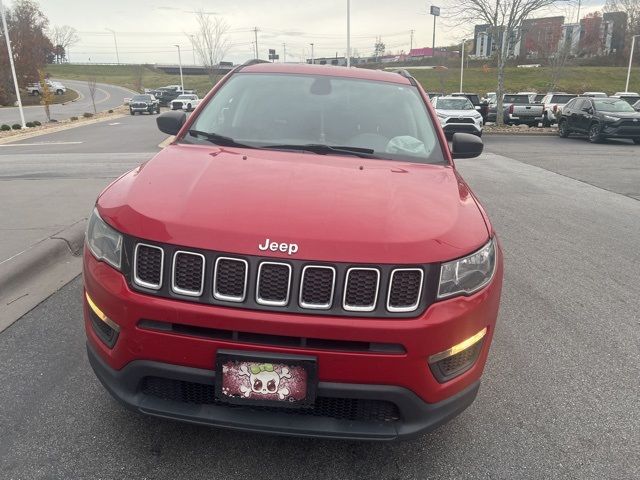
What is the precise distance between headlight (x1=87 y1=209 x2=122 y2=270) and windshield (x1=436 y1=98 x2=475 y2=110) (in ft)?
65.3

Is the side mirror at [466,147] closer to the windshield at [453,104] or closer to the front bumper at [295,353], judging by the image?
the front bumper at [295,353]

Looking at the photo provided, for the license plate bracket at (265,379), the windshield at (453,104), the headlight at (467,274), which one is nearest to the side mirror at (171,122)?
the license plate bracket at (265,379)

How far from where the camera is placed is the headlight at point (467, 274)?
210 centimetres

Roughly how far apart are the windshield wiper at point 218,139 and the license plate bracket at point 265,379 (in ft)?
5.06

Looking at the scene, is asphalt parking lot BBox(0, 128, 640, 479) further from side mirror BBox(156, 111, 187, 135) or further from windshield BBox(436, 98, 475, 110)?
windshield BBox(436, 98, 475, 110)

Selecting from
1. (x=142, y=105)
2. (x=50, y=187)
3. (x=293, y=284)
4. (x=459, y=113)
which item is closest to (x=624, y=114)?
(x=459, y=113)

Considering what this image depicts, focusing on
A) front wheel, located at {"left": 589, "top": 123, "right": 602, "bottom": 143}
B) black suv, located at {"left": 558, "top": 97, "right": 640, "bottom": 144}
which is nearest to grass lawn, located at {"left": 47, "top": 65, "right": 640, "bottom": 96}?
black suv, located at {"left": 558, "top": 97, "right": 640, "bottom": 144}

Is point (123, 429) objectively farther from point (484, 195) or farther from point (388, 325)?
point (484, 195)

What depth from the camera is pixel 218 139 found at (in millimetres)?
3236

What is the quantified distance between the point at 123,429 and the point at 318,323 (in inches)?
50.9

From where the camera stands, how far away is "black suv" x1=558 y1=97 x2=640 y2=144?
60.4ft

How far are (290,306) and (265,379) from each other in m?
0.30

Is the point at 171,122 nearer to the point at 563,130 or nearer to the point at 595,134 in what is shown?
the point at 595,134

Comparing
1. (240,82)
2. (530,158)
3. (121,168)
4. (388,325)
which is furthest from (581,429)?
(530,158)
